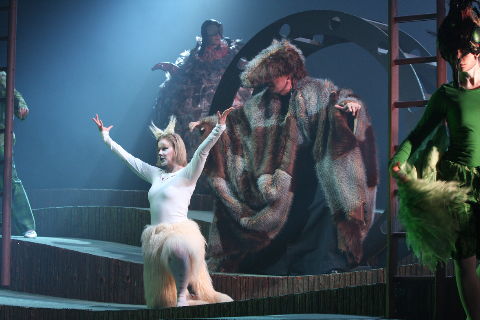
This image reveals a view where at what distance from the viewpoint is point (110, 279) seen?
6113 mm

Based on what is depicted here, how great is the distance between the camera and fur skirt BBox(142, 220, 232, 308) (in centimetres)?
498

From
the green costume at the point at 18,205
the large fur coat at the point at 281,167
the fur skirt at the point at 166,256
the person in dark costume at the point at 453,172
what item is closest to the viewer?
the person in dark costume at the point at 453,172

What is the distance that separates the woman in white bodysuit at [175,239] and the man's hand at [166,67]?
1.38m

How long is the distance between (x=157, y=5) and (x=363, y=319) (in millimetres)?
4105

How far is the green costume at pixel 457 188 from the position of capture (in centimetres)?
250

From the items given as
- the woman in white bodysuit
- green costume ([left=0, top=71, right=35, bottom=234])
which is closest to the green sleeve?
the woman in white bodysuit

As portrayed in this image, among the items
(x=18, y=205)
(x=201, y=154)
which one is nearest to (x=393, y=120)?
(x=201, y=154)

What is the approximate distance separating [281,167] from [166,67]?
1470 mm

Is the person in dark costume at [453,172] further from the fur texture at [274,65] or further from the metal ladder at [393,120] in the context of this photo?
the fur texture at [274,65]

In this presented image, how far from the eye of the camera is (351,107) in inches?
212

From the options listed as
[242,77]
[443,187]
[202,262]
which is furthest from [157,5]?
[443,187]

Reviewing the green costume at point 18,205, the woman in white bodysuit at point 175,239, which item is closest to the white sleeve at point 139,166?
the woman in white bodysuit at point 175,239

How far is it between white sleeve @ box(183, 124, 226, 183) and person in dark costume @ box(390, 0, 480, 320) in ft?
8.38

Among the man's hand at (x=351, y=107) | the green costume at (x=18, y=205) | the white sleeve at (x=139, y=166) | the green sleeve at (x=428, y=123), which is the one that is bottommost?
the green costume at (x=18, y=205)
